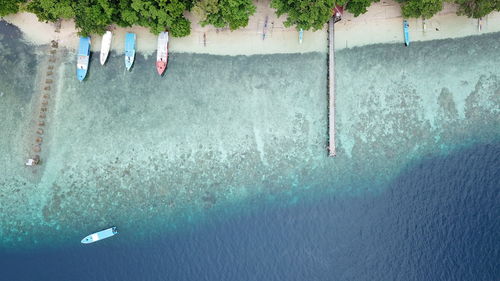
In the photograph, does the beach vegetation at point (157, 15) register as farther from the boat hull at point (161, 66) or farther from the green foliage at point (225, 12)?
the boat hull at point (161, 66)

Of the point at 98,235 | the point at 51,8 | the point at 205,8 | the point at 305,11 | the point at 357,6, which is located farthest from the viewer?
the point at 98,235

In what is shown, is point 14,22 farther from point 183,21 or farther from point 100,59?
point 183,21

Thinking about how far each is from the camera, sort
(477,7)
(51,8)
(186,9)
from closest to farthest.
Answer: (51,8) < (477,7) < (186,9)

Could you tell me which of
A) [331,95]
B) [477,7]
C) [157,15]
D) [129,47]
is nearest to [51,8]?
[129,47]

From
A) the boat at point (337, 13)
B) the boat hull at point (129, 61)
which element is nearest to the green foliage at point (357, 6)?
the boat at point (337, 13)

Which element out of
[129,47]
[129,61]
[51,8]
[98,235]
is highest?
[51,8]

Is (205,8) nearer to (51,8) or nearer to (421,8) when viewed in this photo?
(51,8)

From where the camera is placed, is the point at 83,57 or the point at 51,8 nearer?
the point at 51,8
